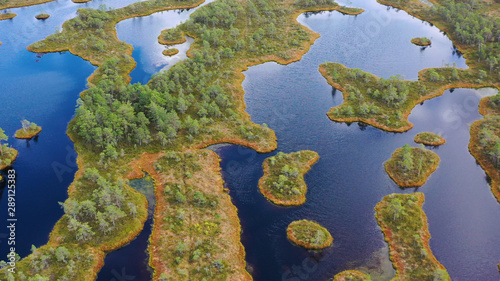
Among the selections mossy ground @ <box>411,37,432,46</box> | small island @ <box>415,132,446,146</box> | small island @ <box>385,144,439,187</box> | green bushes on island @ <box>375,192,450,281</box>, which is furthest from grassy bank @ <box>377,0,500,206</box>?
green bushes on island @ <box>375,192,450,281</box>

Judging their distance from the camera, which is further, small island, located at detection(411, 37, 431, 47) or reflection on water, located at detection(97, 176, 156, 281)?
small island, located at detection(411, 37, 431, 47)

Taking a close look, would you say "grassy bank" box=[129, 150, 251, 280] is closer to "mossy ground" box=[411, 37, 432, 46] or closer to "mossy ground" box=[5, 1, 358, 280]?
"mossy ground" box=[5, 1, 358, 280]

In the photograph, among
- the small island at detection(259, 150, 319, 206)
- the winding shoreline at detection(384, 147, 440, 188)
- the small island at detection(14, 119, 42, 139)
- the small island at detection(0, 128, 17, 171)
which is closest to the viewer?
the small island at detection(259, 150, 319, 206)

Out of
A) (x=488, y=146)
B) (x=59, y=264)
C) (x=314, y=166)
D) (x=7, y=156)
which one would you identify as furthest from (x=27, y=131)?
(x=488, y=146)

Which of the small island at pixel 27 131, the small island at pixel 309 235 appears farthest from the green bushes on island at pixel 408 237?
the small island at pixel 27 131

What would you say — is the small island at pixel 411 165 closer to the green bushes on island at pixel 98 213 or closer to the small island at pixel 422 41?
the green bushes on island at pixel 98 213

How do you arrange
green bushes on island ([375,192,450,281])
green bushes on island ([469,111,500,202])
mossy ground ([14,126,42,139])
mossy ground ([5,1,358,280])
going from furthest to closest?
Answer: mossy ground ([14,126,42,139]) → green bushes on island ([469,111,500,202]) → mossy ground ([5,1,358,280]) → green bushes on island ([375,192,450,281])
